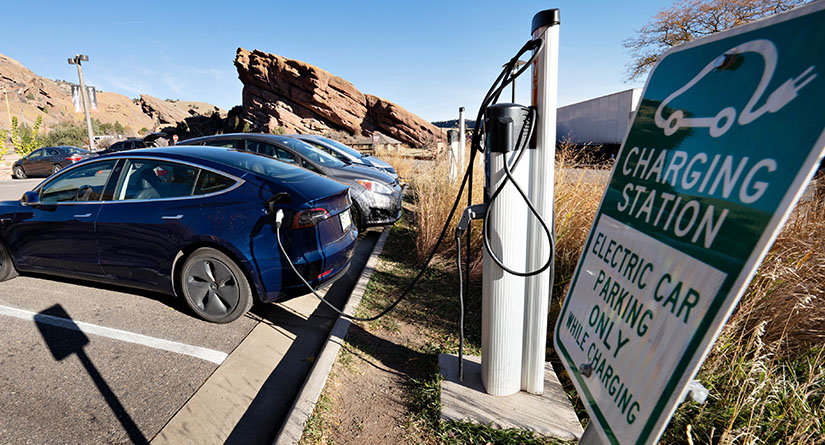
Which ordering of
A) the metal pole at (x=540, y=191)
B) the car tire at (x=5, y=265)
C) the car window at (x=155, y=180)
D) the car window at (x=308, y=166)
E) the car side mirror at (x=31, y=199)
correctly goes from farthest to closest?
the car window at (x=308, y=166)
the car tire at (x=5, y=265)
the car side mirror at (x=31, y=199)
the car window at (x=155, y=180)
the metal pole at (x=540, y=191)

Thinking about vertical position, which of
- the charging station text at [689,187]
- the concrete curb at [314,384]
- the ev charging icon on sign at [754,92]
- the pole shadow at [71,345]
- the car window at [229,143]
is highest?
the ev charging icon on sign at [754,92]

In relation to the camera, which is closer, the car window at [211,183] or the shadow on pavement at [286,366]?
the shadow on pavement at [286,366]

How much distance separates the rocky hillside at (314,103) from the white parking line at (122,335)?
3485cm

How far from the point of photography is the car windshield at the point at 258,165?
3.78 metres

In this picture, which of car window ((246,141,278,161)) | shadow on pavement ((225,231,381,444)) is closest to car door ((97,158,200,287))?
shadow on pavement ((225,231,381,444))

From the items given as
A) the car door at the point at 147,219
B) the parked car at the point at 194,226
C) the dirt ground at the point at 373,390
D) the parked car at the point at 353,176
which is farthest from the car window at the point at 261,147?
the dirt ground at the point at 373,390

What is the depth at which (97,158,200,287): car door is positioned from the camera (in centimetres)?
360

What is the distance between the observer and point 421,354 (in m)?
3.18

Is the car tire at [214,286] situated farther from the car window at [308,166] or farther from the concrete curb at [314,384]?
the car window at [308,166]

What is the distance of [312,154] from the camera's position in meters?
6.93

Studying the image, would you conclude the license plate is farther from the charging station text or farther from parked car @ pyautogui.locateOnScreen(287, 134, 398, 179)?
parked car @ pyautogui.locateOnScreen(287, 134, 398, 179)

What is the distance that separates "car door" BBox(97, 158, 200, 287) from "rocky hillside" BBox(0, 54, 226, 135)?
2639 inches

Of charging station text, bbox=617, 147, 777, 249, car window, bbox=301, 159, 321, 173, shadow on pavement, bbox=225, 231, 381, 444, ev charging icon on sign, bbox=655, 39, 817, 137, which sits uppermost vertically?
ev charging icon on sign, bbox=655, 39, 817, 137

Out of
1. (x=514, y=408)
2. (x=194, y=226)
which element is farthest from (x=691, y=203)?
(x=194, y=226)
